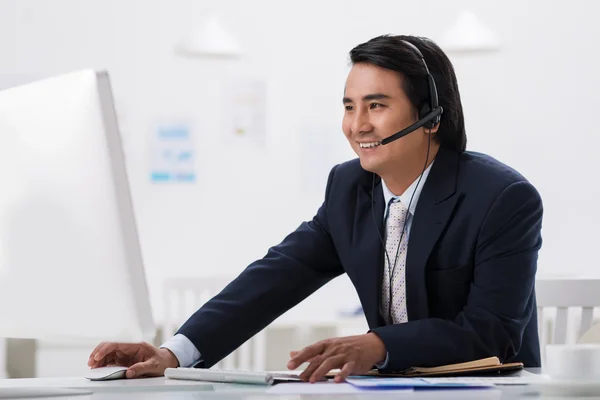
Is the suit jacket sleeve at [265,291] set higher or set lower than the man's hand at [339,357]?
higher

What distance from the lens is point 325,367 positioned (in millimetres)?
1277

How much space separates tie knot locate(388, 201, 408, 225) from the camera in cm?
168

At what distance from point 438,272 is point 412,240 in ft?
0.24

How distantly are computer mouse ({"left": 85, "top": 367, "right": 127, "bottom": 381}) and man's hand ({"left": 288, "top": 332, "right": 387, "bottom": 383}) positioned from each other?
25 centimetres

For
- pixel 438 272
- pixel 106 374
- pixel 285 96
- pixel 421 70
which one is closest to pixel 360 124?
pixel 421 70

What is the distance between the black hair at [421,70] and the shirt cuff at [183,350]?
0.60 m

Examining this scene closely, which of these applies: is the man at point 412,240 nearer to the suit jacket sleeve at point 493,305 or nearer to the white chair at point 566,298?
the suit jacket sleeve at point 493,305

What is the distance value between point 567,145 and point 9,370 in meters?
3.32

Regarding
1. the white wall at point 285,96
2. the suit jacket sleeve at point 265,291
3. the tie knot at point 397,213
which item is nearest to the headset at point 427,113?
the tie knot at point 397,213

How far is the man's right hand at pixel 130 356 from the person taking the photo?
140cm

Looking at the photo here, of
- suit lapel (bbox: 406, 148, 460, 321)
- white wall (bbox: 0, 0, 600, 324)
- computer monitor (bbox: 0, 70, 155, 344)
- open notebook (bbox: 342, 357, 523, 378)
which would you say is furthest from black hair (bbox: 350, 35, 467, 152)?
white wall (bbox: 0, 0, 600, 324)

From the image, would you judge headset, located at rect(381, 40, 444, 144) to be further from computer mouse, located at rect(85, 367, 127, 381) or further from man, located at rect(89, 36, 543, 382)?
computer mouse, located at rect(85, 367, 127, 381)

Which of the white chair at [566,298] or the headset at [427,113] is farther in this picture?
the white chair at [566,298]

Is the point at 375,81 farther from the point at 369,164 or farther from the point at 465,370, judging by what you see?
the point at 465,370
